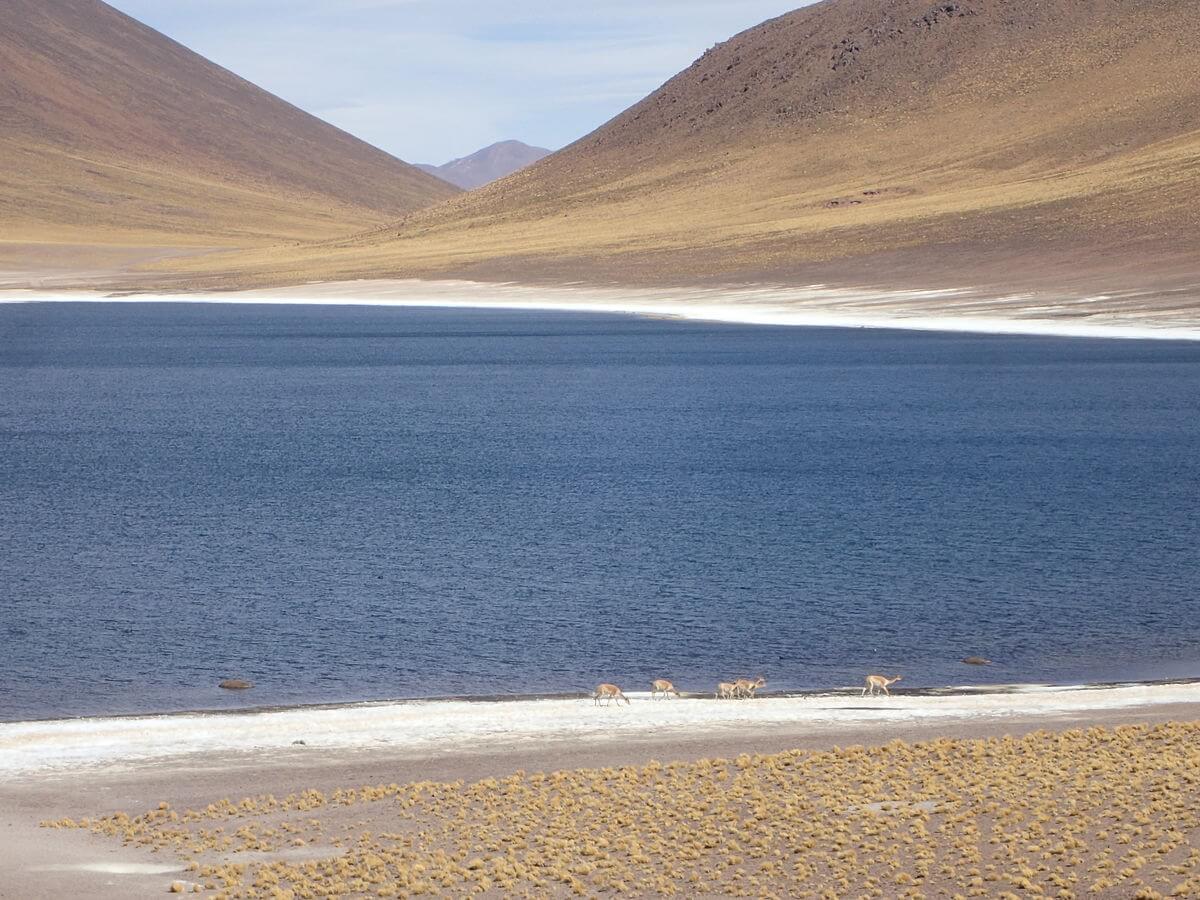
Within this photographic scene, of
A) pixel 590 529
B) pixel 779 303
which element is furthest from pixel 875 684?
pixel 779 303

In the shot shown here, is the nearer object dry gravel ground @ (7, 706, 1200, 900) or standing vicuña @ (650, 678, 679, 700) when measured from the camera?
dry gravel ground @ (7, 706, 1200, 900)

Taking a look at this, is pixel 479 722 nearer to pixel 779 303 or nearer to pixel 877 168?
pixel 779 303

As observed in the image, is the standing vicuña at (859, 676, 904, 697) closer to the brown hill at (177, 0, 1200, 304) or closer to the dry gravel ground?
the dry gravel ground

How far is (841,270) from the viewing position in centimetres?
8438

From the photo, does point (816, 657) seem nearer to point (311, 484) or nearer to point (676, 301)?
point (311, 484)

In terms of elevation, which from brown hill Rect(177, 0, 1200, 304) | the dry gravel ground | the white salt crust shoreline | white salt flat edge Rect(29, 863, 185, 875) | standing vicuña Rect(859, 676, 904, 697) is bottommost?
standing vicuña Rect(859, 676, 904, 697)

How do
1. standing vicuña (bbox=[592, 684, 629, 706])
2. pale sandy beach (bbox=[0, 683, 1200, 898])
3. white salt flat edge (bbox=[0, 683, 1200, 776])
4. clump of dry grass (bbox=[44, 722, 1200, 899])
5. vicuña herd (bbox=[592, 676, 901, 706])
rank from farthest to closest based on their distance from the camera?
vicuña herd (bbox=[592, 676, 901, 706]) < standing vicuña (bbox=[592, 684, 629, 706]) < white salt flat edge (bbox=[0, 683, 1200, 776]) < pale sandy beach (bbox=[0, 683, 1200, 898]) < clump of dry grass (bbox=[44, 722, 1200, 899])

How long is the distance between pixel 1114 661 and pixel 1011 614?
2400 mm

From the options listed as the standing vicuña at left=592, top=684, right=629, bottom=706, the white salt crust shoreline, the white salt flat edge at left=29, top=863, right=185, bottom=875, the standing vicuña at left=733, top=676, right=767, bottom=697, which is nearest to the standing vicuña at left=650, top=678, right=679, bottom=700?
the standing vicuña at left=592, top=684, right=629, bottom=706

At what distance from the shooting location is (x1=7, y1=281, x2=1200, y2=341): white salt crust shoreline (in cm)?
6650

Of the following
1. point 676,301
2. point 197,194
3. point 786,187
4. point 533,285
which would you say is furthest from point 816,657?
point 197,194

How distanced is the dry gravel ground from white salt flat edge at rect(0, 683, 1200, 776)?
635mm

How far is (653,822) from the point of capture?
1157 cm

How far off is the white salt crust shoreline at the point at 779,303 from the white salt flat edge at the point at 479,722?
49551mm
